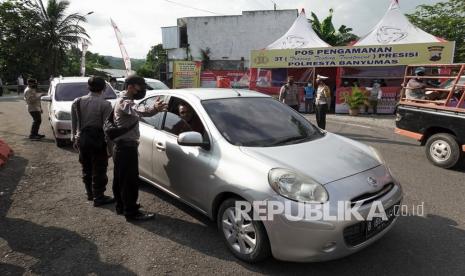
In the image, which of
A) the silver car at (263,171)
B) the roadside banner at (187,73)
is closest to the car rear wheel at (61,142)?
the silver car at (263,171)

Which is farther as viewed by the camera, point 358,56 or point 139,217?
point 358,56

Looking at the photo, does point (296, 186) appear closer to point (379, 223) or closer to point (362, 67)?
point (379, 223)

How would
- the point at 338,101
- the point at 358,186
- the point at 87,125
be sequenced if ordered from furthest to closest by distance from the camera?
the point at 338,101, the point at 87,125, the point at 358,186

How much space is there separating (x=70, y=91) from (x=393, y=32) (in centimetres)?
1301

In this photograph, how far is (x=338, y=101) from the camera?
15945 mm

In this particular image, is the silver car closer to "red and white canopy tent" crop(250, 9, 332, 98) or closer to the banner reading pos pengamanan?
the banner reading pos pengamanan

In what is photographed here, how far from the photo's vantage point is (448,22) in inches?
1011

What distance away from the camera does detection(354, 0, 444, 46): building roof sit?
15062mm

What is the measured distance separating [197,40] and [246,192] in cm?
3360

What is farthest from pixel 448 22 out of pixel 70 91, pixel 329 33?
pixel 70 91

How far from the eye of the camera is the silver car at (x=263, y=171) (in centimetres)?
301

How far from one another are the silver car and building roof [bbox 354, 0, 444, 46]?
1268cm

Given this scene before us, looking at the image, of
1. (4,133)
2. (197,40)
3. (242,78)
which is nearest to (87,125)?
(4,133)

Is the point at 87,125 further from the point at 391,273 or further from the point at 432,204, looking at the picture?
the point at 432,204
